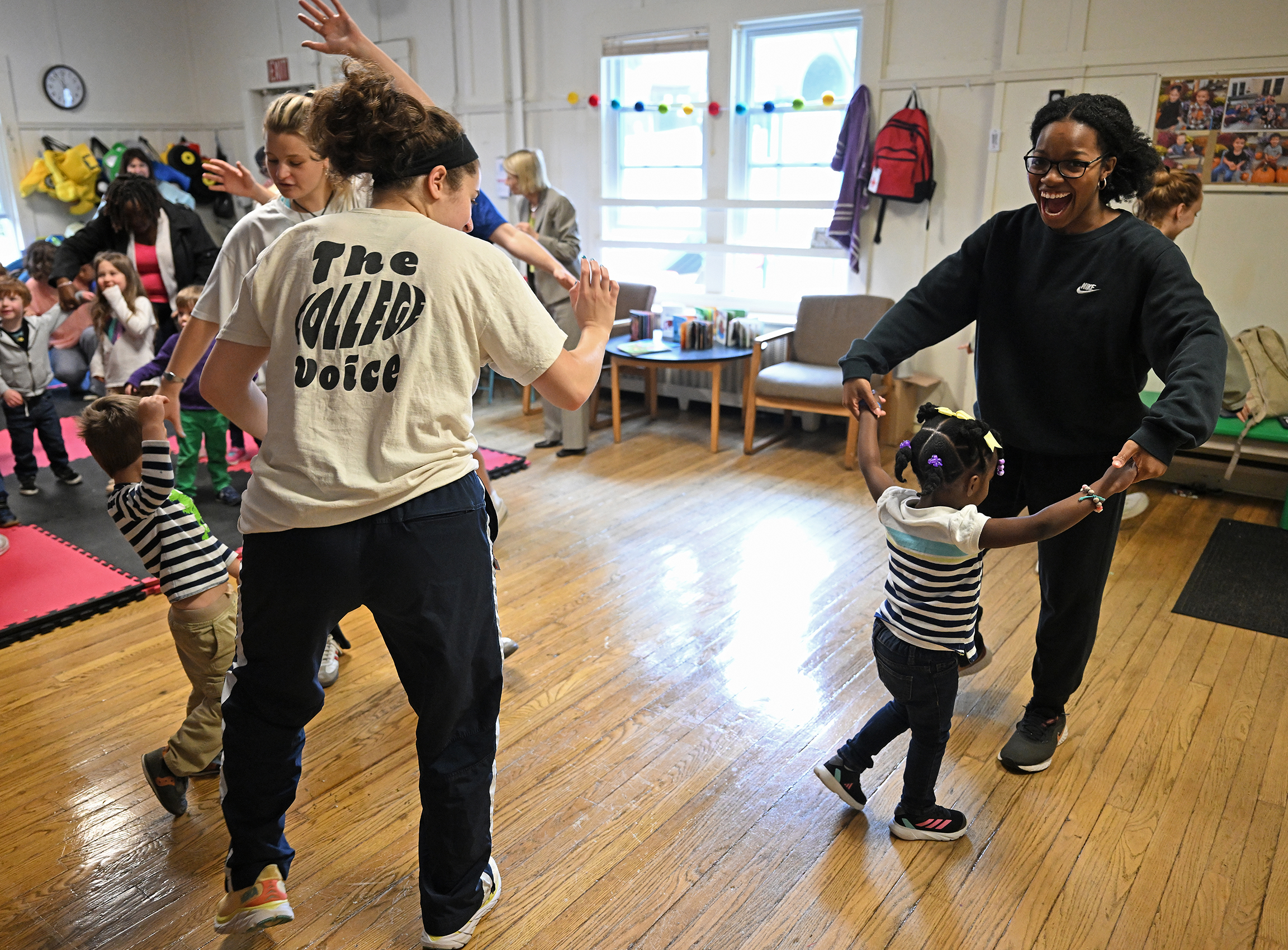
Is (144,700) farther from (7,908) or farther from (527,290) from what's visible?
(527,290)

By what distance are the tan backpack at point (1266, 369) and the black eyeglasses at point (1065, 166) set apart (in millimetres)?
2931

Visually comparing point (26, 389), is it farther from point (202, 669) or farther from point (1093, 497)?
point (1093, 497)

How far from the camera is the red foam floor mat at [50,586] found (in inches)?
130

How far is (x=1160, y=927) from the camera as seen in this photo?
1908 millimetres

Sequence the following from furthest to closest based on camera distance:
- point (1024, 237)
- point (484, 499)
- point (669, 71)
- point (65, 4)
Answer: 1. point (65, 4)
2. point (669, 71)
3. point (1024, 237)
4. point (484, 499)

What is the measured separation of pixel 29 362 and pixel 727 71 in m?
4.24

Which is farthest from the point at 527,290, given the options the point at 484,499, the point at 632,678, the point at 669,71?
the point at 669,71

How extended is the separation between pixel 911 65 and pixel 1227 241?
1.91 m

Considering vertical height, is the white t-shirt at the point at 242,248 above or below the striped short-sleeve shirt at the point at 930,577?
above

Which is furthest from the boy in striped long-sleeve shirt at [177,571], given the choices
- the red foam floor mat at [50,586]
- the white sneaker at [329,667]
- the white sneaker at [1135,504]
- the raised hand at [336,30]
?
the white sneaker at [1135,504]

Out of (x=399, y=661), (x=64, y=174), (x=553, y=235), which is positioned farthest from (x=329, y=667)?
(x=64, y=174)

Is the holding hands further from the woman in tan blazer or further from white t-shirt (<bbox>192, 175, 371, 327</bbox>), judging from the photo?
the woman in tan blazer

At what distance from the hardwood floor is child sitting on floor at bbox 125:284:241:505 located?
3.84 feet

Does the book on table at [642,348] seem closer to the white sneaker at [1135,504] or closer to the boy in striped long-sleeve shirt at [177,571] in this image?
the white sneaker at [1135,504]
